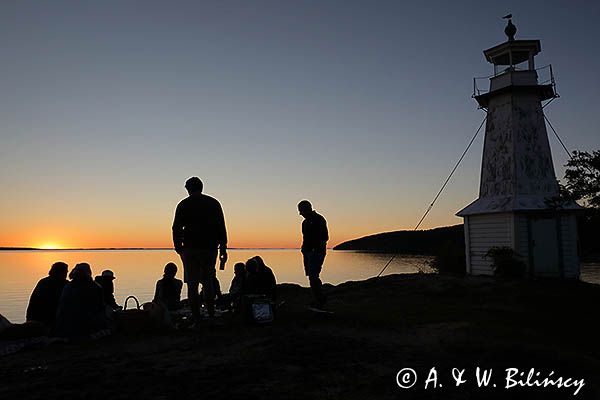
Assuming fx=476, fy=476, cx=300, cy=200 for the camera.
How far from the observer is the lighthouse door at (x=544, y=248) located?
709 inches

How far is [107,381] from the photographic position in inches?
188

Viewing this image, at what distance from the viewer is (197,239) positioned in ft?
26.2

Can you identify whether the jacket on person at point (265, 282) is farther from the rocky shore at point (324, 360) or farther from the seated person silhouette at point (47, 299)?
the seated person silhouette at point (47, 299)

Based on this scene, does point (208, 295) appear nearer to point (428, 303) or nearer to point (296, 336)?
point (296, 336)

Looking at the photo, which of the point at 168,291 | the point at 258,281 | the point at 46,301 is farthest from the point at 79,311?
the point at 258,281

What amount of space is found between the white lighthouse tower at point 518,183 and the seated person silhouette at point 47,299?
1561 cm

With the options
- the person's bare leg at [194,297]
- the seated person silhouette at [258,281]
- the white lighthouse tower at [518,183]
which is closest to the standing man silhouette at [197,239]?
the person's bare leg at [194,297]

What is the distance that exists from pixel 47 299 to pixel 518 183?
56.7 feet

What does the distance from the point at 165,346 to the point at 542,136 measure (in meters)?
18.5

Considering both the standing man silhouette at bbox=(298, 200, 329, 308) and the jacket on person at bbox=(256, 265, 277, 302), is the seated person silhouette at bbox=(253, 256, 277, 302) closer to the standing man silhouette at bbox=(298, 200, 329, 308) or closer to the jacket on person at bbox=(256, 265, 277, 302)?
the jacket on person at bbox=(256, 265, 277, 302)

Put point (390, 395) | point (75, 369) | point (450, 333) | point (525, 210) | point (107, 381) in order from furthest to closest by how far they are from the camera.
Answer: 1. point (525, 210)
2. point (450, 333)
3. point (75, 369)
4. point (107, 381)
5. point (390, 395)

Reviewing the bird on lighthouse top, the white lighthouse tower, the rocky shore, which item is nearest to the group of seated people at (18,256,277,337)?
the rocky shore

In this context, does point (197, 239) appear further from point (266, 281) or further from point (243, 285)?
point (266, 281)

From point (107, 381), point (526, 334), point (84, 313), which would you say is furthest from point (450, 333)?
point (84, 313)
